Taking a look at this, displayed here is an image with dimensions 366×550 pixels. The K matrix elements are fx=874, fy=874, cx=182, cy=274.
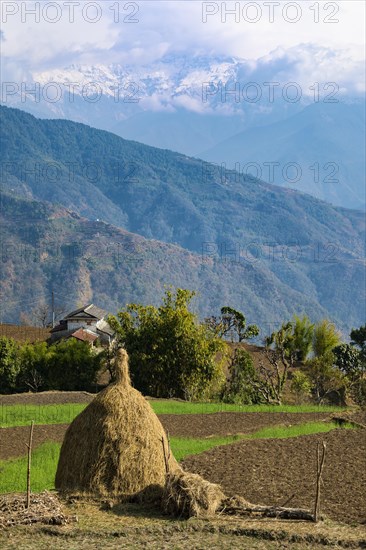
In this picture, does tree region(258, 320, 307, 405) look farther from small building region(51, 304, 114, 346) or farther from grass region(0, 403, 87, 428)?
small building region(51, 304, 114, 346)

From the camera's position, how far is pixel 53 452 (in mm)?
26812

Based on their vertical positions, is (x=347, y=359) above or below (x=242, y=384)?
above

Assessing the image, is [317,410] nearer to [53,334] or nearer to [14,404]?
[14,404]

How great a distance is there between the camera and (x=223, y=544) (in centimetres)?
1546

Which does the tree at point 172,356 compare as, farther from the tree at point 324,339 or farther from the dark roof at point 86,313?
the dark roof at point 86,313

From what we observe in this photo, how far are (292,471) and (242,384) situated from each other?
86.5ft

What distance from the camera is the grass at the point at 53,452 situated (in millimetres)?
22188

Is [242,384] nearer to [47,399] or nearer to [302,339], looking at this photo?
[47,399]

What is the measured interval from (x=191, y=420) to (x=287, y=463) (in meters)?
11.1

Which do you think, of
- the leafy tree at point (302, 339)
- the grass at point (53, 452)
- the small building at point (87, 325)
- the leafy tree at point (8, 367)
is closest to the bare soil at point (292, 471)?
the grass at point (53, 452)

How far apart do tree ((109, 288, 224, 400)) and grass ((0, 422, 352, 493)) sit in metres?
14.5

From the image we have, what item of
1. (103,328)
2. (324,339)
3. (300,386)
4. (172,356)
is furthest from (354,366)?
(103,328)

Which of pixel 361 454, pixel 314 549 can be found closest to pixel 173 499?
pixel 314 549

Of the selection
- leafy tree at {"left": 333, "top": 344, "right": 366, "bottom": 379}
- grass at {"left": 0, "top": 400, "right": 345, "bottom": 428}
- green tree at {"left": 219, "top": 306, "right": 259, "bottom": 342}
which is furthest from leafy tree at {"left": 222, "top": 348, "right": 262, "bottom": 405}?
leafy tree at {"left": 333, "top": 344, "right": 366, "bottom": 379}
